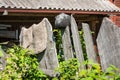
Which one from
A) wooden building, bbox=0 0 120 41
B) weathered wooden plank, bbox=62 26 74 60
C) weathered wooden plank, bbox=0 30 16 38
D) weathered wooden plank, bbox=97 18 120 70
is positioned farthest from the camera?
weathered wooden plank, bbox=0 30 16 38

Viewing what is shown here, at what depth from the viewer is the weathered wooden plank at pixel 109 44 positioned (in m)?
2.41

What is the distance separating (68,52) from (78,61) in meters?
0.13

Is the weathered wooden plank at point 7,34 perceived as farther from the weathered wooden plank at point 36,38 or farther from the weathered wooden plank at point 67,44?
the weathered wooden plank at point 67,44

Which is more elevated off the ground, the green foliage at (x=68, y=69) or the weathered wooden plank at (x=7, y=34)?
the weathered wooden plank at (x=7, y=34)

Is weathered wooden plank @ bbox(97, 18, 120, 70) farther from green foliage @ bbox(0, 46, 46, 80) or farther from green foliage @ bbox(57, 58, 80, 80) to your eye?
green foliage @ bbox(0, 46, 46, 80)

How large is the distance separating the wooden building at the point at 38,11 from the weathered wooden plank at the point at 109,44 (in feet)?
18.4

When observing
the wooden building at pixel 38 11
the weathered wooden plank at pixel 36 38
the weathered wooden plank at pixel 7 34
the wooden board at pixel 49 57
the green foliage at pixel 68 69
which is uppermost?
the wooden building at pixel 38 11

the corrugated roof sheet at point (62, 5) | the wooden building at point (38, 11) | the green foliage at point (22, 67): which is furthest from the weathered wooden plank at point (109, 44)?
the corrugated roof sheet at point (62, 5)

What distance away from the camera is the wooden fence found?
96.0 inches

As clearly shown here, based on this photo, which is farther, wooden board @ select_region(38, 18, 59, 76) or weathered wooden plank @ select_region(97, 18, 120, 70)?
wooden board @ select_region(38, 18, 59, 76)

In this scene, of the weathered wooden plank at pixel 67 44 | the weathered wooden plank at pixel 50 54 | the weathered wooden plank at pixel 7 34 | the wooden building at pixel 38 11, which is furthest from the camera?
the weathered wooden plank at pixel 7 34

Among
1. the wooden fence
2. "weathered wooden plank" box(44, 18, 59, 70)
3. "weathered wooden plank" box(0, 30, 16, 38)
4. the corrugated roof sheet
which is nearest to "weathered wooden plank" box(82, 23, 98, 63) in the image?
the wooden fence

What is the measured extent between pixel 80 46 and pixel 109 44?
10.2 inches

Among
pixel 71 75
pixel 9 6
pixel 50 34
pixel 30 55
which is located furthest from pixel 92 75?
pixel 9 6
